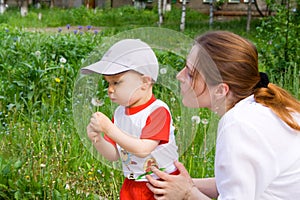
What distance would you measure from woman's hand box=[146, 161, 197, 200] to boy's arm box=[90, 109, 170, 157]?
0.50ft

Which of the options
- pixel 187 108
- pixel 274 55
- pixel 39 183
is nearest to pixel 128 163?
pixel 187 108

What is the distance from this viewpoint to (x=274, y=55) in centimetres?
608

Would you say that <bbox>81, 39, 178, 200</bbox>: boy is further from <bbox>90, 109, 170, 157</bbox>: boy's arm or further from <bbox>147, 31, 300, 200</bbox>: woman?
<bbox>147, 31, 300, 200</bbox>: woman

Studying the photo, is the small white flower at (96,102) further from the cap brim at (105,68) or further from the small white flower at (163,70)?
the small white flower at (163,70)

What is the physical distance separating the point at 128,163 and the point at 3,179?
52.7 inches

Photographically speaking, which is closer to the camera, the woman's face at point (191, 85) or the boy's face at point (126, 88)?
the boy's face at point (126, 88)

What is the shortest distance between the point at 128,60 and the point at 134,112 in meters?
0.19

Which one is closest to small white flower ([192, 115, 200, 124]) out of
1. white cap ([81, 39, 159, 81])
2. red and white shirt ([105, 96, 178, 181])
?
red and white shirt ([105, 96, 178, 181])

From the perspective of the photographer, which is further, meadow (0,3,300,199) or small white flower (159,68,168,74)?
meadow (0,3,300,199)

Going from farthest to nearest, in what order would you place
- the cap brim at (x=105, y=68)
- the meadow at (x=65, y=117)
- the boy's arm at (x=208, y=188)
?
the boy's arm at (x=208, y=188), the meadow at (x=65, y=117), the cap brim at (x=105, y=68)

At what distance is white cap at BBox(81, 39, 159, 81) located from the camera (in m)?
1.86

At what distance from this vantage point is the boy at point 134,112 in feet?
6.15

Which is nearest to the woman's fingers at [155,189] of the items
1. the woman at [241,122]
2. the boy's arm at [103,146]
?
the woman at [241,122]

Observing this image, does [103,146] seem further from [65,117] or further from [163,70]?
[65,117]
